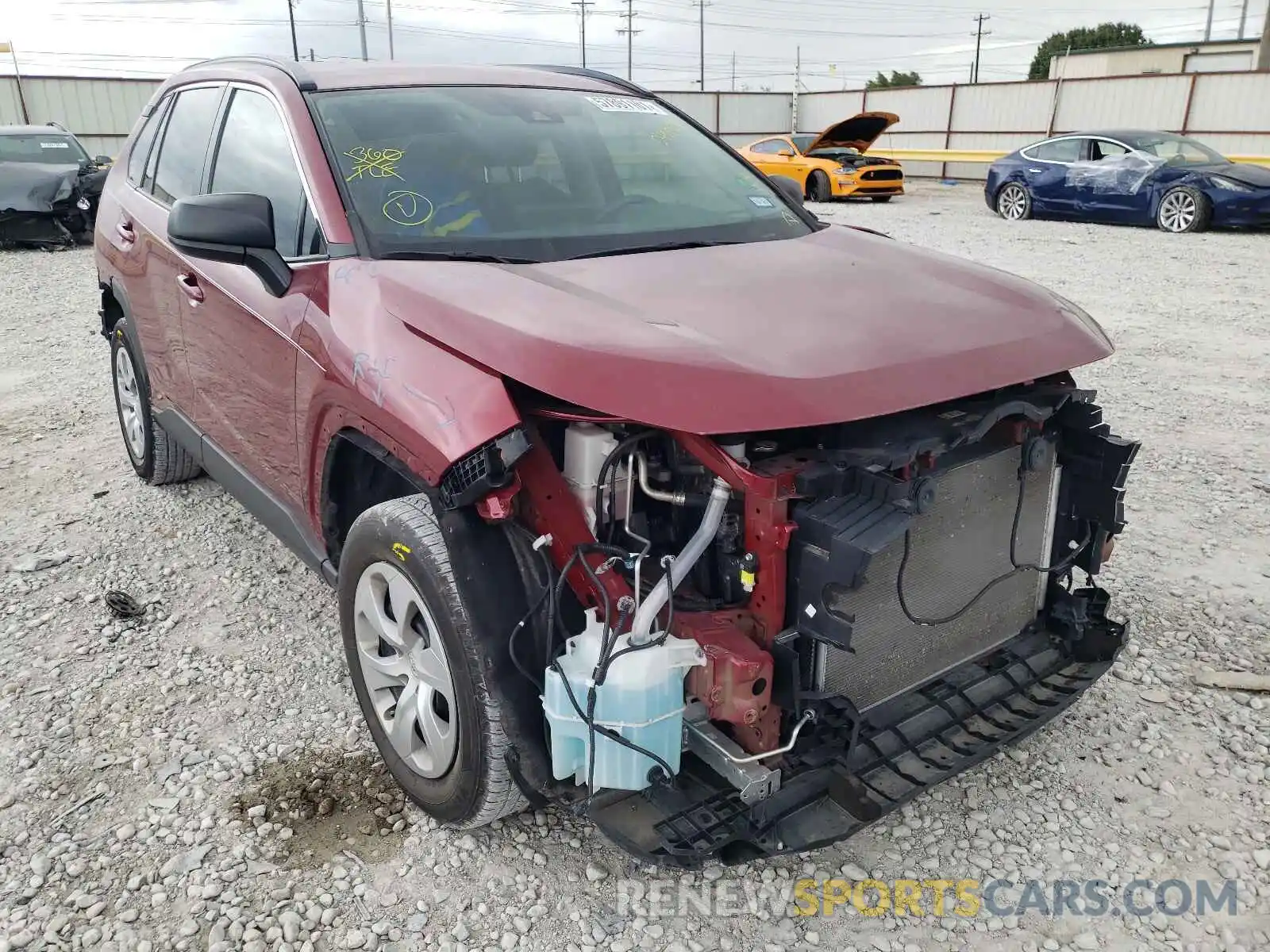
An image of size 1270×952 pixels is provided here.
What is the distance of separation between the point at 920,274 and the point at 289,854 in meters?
2.29

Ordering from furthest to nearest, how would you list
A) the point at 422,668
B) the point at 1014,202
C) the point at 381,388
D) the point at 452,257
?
1. the point at 1014,202
2. the point at 452,257
3. the point at 422,668
4. the point at 381,388

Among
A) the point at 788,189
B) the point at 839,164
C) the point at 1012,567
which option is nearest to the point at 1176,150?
the point at 839,164

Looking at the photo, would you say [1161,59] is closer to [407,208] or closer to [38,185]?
[38,185]

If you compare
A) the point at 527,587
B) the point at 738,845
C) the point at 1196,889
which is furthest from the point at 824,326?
the point at 1196,889

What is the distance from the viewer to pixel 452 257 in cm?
265

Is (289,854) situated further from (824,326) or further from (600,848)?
(824,326)

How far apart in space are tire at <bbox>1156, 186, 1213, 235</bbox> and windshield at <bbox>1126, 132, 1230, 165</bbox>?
538 millimetres

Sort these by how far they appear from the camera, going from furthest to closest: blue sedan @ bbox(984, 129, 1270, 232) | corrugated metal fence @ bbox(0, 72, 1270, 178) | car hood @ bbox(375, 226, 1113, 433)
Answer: corrugated metal fence @ bbox(0, 72, 1270, 178)
blue sedan @ bbox(984, 129, 1270, 232)
car hood @ bbox(375, 226, 1113, 433)

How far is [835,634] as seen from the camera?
2.13 metres

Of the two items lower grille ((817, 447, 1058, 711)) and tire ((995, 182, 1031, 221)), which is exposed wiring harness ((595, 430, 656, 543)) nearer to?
lower grille ((817, 447, 1058, 711))

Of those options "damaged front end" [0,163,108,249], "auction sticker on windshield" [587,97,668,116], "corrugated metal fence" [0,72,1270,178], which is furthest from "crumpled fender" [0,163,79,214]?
Result: "auction sticker on windshield" [587,97,668,116]

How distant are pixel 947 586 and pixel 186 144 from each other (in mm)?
3337

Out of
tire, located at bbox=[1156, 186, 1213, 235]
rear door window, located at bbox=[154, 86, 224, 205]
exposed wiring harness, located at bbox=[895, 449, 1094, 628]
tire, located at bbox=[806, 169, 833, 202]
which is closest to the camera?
exposed wiring harness, located at bbox=[895, 449, 1094, 628]

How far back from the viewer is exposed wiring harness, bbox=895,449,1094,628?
7.91ft
